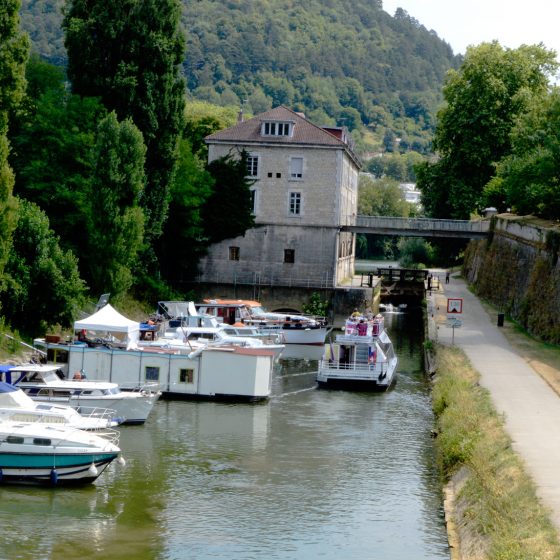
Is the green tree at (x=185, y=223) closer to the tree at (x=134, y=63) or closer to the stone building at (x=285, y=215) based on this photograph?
the stone building at (x=285, y=215)

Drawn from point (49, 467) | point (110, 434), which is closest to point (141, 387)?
point (110, 434)

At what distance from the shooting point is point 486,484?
2534 cm

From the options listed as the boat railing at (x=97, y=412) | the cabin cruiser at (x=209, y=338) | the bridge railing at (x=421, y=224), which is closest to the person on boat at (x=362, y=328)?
the cabin cruiser at (x=209, y=338)

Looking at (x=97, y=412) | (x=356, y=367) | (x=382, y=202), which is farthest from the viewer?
(x=382, y=202)

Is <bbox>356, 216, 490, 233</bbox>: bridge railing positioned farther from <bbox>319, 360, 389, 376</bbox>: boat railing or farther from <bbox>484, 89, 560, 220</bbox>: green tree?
<bbox>319, 360, 389, 376</bbox>: boat railing

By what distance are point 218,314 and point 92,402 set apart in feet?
78.2

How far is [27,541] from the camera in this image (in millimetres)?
24078

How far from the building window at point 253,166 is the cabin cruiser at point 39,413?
126 ft

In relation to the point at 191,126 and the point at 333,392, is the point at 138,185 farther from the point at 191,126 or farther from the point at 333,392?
the point at 191,126

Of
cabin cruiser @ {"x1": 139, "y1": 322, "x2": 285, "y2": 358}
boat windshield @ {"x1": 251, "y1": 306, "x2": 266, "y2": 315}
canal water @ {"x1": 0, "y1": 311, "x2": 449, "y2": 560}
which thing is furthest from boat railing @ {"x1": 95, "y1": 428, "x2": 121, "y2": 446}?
boat windshield @ {"x1": 251, "y1": 306, "x2": 266, "y2": 315}

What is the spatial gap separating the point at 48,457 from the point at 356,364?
20.0m

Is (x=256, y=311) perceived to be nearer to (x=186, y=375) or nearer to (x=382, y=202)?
(x=186, y=375)

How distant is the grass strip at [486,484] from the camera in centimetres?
2100

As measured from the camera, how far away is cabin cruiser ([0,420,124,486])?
28.4m
